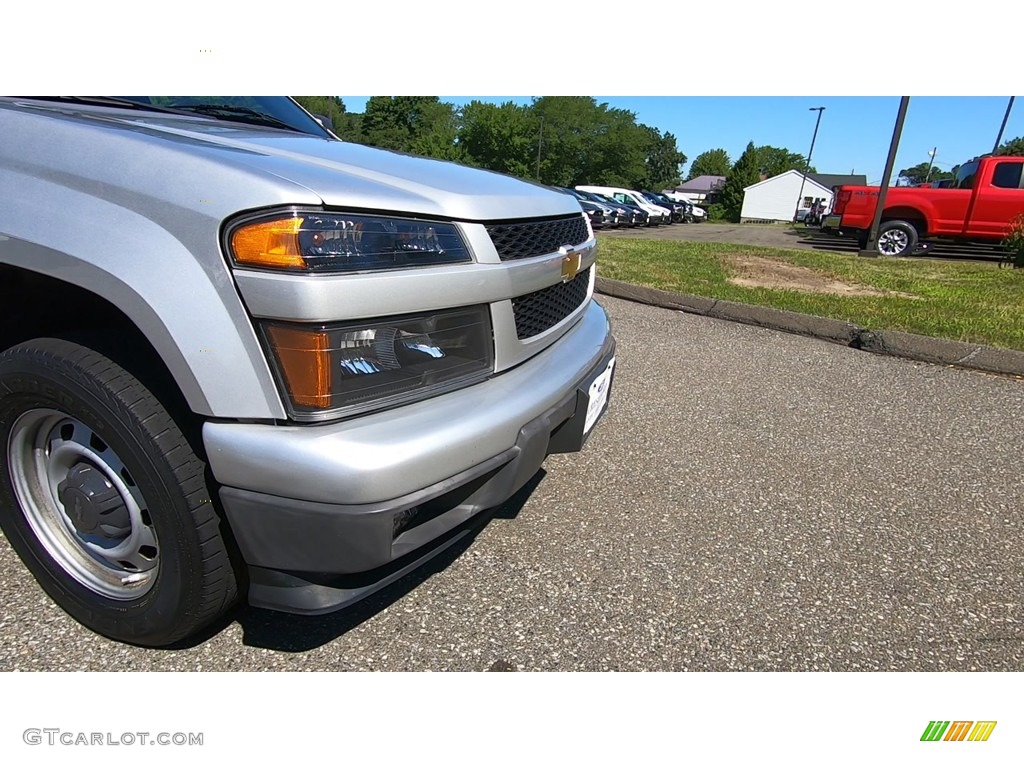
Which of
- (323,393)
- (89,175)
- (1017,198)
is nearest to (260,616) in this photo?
(323,393)

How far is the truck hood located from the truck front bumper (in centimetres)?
48

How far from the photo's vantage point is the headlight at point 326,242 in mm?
1222

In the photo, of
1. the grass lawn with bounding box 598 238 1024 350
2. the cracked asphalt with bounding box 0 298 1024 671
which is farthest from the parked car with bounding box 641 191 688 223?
the cracked asphalt with bounding box 0 298 1024 671

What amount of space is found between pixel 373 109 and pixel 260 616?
2310 inches

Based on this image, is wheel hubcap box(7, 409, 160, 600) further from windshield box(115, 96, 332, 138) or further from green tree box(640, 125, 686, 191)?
green tree box(640, 125, 686, 191)

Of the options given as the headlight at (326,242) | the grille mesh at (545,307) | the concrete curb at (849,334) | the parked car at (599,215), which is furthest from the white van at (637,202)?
the headlight at (326,242)

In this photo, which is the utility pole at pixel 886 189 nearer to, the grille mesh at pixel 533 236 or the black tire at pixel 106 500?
the grille mesh at pixel 533 236

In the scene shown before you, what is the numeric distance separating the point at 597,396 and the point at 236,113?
1842mm

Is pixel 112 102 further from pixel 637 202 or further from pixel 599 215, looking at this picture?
pixel 637 202

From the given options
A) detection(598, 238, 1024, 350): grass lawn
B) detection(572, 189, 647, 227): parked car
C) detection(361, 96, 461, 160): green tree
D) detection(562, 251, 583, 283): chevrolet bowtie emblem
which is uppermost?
detection(361, 96, 461, 160): green tree

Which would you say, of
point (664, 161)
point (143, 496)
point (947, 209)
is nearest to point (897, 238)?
point (947, 209)

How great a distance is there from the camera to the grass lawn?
534cm

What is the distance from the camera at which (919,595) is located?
2012 mm

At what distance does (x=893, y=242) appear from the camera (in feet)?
40.7
